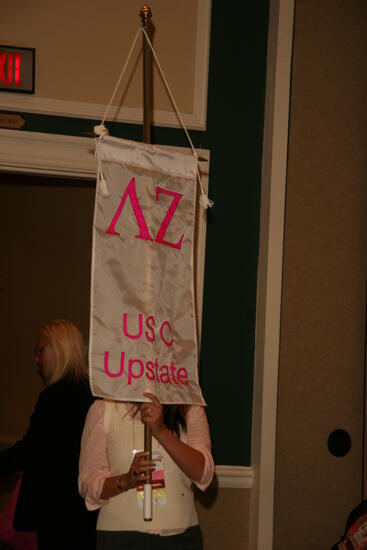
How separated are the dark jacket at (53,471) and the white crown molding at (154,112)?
4.30 ft

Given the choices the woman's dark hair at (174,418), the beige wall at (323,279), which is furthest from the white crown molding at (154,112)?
the woman's dark hair at (174,418)

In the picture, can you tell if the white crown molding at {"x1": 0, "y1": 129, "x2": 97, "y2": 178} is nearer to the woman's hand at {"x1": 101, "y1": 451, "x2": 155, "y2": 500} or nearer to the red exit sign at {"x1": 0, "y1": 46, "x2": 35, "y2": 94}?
the red exit sign at {"x1": 0, "y1": 46, "x2": 35, "y2": 94}

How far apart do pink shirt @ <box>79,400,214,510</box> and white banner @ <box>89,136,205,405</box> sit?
0.13 metres

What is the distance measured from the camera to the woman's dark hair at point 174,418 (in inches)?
86.5

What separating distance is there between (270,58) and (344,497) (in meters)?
2.09

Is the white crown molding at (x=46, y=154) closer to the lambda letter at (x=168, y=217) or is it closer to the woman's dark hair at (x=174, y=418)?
the lambda letter at (x=168, y=217)

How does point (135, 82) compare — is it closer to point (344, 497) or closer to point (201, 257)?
point (201, 257)

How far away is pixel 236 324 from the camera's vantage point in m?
3.33

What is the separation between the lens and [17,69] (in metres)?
3.16

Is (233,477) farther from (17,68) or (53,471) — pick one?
(17,68)

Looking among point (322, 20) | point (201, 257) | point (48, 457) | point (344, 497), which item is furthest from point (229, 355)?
point (322, 20)

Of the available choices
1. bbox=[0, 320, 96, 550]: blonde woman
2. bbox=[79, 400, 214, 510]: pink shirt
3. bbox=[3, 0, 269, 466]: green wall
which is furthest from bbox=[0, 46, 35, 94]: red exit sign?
bbox=[79, 400, 214, 510]: pink shirt

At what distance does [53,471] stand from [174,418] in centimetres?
62

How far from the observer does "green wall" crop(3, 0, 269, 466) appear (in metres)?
3.28
